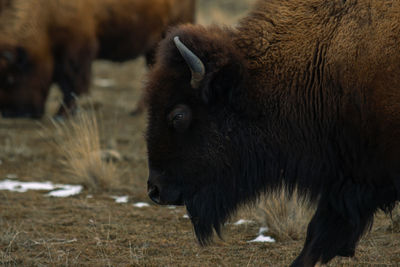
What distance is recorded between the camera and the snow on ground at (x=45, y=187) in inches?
252

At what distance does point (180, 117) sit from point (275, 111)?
523 millimetres

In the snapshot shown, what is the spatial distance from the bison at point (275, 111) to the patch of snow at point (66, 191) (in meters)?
2.63

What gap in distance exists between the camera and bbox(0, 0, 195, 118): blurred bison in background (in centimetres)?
928

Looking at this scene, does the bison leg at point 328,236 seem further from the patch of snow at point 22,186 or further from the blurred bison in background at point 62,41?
the blurred bison in background at point 62,41

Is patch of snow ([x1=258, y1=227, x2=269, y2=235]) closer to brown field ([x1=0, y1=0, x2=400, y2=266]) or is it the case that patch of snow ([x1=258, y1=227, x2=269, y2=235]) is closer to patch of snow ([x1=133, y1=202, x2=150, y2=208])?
brown field ([x1=0, y1=0, x2=400, y2=266])

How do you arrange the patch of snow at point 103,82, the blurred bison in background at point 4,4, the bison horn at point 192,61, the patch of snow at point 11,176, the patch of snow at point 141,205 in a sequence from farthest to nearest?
the patch of snow at point 103,82 < the blurred bison in background at point 4,4 < the patch of snow at point 11,176 < the patch of snow at point 141,205 < the bison horn at point 192,61

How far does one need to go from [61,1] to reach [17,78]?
1229 mm

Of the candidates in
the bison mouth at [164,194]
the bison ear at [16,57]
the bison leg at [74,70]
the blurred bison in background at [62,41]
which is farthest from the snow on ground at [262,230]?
the bison ear at [16,57]

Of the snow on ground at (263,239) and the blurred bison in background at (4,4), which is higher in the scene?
the blurred bison in background at (4,4)

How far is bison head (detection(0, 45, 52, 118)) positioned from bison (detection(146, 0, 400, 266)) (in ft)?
18.6

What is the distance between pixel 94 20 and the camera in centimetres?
996

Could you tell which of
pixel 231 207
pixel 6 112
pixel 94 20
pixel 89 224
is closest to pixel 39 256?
pixel 89 224

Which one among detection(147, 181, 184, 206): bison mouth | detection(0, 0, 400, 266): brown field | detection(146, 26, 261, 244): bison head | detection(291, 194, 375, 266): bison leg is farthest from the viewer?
detection(0, 0, 400, 266): brown field

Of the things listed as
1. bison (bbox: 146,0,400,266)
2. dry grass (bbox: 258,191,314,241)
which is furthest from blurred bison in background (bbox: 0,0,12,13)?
bison (bbox: 146,0,400,266)
